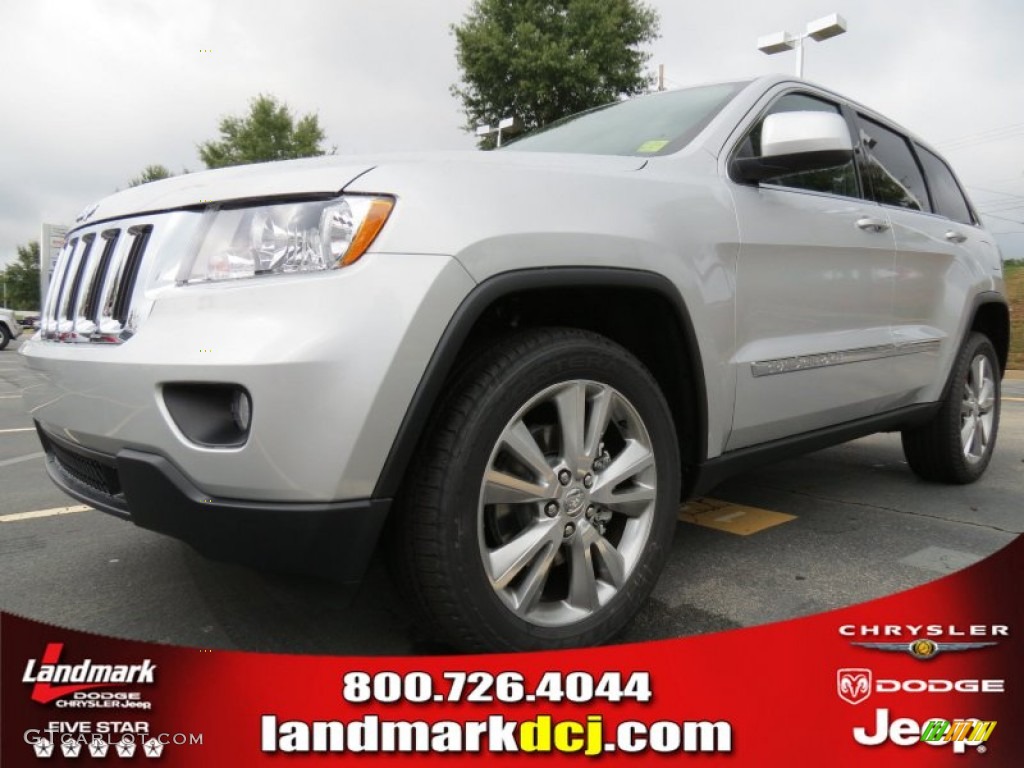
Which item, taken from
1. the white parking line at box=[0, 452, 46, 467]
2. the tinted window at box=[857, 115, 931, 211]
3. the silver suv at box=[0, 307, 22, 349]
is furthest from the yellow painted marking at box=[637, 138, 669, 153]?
the silver suv at box=[0, 307, 22, 349]

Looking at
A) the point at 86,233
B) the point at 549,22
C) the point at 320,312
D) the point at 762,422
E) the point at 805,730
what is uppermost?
the point at 549,22

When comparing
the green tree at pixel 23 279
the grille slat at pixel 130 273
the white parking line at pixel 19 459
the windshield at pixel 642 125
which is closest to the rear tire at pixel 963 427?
the windshield at pixel 642 125

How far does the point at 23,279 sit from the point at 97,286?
81.9 meters

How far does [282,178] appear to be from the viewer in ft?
4.91

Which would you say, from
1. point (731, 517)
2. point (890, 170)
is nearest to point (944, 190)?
point (890, 170)

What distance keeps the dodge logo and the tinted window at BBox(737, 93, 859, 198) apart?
143 centimetres

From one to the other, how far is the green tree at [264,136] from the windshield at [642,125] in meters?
24.6

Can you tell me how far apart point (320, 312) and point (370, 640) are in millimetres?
926

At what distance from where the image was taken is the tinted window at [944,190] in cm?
358

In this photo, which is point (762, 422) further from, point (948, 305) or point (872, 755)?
point (948, 305)

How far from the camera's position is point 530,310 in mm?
1830

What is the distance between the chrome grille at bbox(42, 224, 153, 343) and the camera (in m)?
1.62

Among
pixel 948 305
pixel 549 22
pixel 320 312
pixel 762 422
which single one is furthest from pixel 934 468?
pixel 549 22

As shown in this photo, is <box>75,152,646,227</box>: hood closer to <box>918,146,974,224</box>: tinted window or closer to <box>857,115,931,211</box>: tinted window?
<box>857,115,931,211</box>: tinted window
